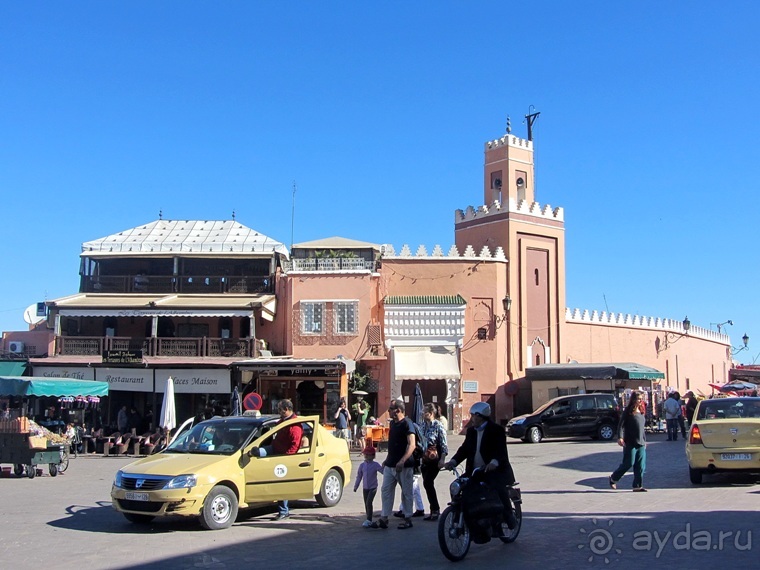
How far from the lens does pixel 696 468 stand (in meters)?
14.4

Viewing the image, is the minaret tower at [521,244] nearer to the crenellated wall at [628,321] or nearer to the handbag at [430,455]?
the crenellated wall at [628,321]

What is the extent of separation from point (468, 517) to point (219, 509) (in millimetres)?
3922

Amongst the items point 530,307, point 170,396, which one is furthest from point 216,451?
point 530,307

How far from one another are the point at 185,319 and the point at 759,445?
25.2 m

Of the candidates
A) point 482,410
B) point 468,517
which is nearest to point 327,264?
point 482,410

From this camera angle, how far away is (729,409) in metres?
14.9

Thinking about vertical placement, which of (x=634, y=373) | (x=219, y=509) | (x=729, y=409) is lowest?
(x=219, y=509)

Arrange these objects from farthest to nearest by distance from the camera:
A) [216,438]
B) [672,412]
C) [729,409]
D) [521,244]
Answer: [521,244] → [672,412] → [729,409] → [216,438]

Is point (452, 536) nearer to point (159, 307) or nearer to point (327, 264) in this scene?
point (159, 307)

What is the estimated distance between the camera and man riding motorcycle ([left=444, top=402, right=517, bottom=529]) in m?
8.80

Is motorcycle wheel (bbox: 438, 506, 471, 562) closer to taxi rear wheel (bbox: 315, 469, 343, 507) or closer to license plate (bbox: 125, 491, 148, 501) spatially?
license plate (bbox: 125, 491, 148, 501)

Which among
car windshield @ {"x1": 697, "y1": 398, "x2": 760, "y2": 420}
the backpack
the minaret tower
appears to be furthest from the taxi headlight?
the minaret tower

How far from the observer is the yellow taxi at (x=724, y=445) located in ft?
45.9

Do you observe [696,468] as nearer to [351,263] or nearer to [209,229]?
[351,263]
